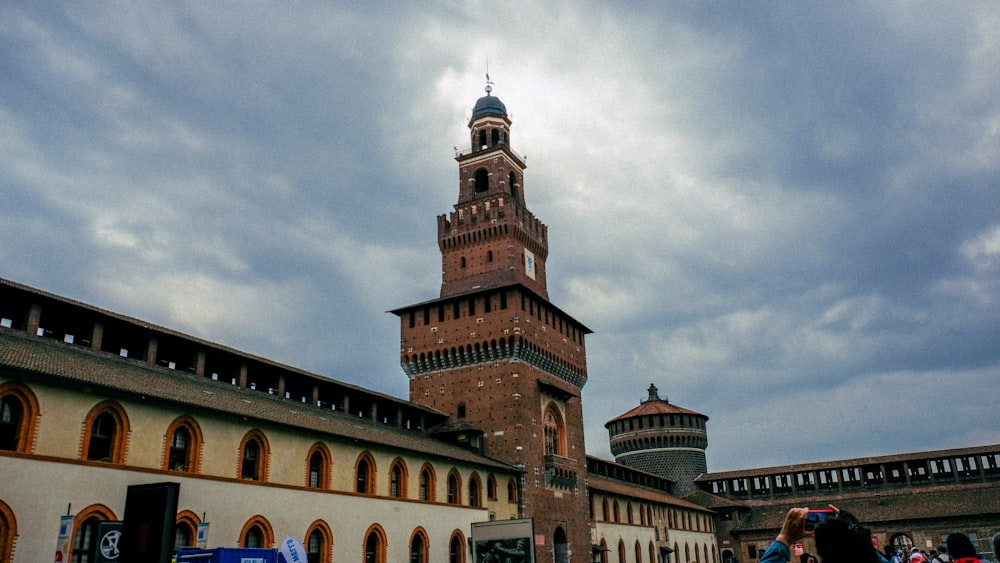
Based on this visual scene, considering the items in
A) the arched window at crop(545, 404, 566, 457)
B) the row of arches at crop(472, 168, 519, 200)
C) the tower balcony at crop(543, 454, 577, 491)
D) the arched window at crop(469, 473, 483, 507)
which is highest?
the row of arches at crop(472, 168, 519, 200)

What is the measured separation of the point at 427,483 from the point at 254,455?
37.4 ft

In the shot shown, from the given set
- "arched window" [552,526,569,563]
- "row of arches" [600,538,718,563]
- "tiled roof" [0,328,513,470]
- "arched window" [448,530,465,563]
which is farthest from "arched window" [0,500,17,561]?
"row of arches" [600,538,718,563]

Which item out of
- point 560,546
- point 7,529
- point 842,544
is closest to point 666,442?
point 560,546

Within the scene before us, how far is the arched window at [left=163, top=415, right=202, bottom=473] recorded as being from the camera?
27.0 m

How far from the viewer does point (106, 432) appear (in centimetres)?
2522

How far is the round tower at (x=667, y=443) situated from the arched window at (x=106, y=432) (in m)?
65.6

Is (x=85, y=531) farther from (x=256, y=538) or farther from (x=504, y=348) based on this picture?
(x=504, y=348)

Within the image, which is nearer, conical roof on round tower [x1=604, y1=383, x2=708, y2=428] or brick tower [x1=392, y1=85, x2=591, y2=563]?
brick tower [x1=392, y1=85, x2=591, y2=563]

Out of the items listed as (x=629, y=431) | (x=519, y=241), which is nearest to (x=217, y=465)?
(x=519, y=241)

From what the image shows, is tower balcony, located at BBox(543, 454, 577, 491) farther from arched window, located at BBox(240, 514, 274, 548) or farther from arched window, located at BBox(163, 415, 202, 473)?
arched window, located at BBox(163, 415, 202, 473)

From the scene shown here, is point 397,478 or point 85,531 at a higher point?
point 397,478

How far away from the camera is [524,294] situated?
163 feet

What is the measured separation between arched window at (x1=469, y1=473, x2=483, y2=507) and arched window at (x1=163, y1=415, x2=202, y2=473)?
59.6ft

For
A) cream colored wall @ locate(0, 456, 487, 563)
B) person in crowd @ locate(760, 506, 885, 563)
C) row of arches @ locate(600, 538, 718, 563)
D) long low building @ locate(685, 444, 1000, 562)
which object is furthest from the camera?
long low building @ locate(685, 444, 1000, 562)
